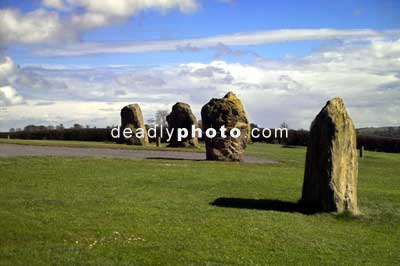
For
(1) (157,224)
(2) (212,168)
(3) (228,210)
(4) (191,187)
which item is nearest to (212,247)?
(1) (157,224)

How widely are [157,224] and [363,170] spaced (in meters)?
21.8

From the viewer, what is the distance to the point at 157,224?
13289 millimetres

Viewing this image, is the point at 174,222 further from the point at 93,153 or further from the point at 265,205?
the point at 93,153

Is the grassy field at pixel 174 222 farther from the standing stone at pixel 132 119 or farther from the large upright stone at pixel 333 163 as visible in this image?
the standing stone at pixel 132 119

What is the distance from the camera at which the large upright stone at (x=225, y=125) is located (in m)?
31.3

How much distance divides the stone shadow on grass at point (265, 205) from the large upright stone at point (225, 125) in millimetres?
13387

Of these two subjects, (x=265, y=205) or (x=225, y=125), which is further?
(x=225, y=125)

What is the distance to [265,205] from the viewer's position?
1700cm

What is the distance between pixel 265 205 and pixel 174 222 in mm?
4164

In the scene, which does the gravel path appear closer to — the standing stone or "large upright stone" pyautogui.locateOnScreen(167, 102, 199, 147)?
"large upright stone" pyautogui.locateOnScreen(167, 102, 199, 147)

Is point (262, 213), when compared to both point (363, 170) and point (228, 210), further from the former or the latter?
point (363, 170)

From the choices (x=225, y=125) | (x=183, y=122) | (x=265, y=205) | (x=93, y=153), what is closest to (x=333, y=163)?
(x=265, y=205)

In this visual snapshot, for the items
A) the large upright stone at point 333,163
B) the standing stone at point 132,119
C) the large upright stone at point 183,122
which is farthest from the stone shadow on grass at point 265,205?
the standing stone at point 132,119

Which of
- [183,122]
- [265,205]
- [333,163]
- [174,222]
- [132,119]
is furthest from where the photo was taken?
[132,119]
